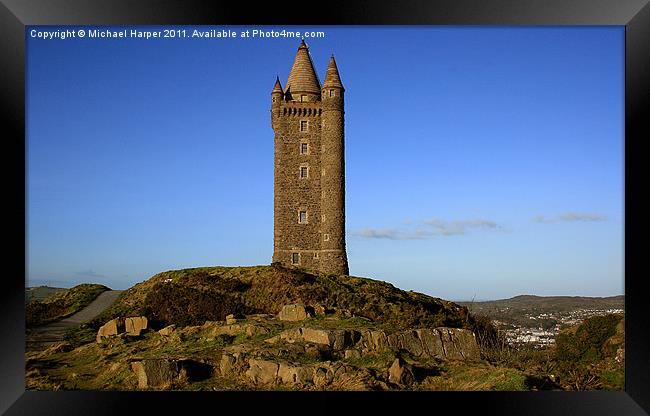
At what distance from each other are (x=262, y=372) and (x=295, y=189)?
1651cm

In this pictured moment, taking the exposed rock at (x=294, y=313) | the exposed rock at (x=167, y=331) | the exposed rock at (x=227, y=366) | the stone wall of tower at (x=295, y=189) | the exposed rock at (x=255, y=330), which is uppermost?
the stone wall of tower at (x=295, y=189)

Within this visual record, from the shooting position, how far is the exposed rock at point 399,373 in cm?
1266

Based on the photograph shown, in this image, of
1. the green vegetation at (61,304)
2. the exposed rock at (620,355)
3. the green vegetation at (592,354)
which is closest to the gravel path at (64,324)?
the green vegetation at (61,304)

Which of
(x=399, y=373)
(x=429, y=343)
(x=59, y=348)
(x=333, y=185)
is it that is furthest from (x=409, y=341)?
(x=333, y=185)

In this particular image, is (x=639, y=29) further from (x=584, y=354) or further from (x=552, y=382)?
(x=584, y=354)

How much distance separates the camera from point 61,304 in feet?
74.7

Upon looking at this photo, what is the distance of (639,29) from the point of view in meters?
10.9

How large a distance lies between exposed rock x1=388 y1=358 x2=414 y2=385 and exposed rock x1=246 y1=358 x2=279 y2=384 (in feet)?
7.74

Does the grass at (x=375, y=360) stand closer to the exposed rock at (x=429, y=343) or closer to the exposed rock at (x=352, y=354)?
the exposed rock at (x=352, y=354)

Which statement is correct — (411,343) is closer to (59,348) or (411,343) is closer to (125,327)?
(125,327)

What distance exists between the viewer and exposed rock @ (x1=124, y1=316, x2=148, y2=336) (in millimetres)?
17594

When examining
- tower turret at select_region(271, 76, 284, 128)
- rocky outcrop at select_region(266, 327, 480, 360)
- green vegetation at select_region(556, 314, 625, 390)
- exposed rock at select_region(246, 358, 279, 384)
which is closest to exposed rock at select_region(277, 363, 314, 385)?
exposed rock at select_region(246, 358, 279, 384)
